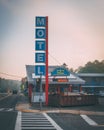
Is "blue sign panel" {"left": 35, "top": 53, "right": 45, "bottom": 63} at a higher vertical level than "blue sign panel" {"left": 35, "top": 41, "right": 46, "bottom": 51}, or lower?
lower

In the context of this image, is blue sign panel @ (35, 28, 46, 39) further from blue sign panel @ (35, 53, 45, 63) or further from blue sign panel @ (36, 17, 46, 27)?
blue sign panel @ (35, 53, 45, 63)

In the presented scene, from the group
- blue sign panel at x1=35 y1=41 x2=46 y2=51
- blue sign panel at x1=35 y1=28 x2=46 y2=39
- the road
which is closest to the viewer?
the road

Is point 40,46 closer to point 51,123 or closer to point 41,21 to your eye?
point 41,21

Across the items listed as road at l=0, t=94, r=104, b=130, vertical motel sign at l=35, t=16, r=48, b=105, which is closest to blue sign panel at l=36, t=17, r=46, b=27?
vertical motel sign at l=35, t=16, r=48, b=105

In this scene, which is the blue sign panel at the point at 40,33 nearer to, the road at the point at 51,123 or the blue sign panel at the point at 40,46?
the blue sign panel at the point at 40,46

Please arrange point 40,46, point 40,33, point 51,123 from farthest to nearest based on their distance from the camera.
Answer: point 40,33, point 40,46, point 51,123

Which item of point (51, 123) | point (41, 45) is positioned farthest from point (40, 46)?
point (51, 123)

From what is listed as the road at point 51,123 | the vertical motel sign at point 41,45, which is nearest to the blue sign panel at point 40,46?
the vertical motel sign at point 41,45

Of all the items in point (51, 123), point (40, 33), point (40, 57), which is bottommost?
point (51, 123)

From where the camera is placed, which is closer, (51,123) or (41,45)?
(51,123)

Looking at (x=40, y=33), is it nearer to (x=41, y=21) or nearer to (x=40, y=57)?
(x=41, y=21)

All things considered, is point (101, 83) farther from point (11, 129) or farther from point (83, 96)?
point (11, 129)

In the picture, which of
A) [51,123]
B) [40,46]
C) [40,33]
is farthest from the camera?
[40,33]

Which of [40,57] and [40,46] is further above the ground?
[40,46]
